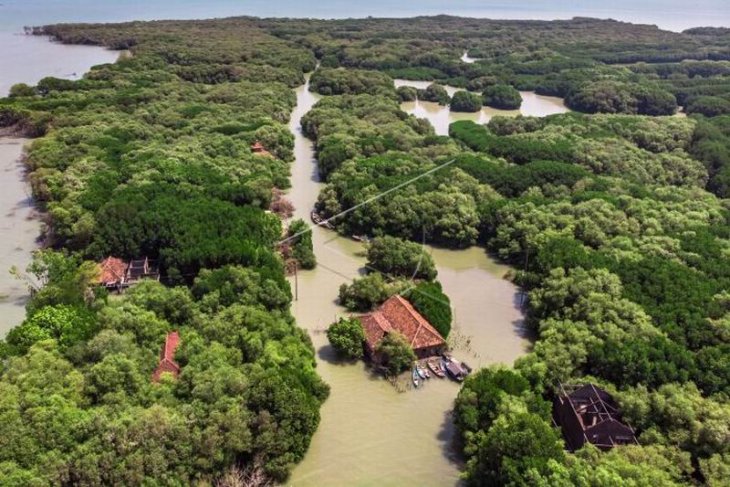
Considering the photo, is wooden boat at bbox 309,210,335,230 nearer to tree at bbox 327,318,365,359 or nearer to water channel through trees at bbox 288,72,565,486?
water channel through trees at bbox 288,72,565,486

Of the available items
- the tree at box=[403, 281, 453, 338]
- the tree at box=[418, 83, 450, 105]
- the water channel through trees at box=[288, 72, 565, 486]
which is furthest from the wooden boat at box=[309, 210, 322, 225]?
the tree at box=[418, 83, 450, 105]

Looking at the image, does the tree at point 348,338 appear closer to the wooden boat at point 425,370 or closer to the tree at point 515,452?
the wooden boat at point 425,370

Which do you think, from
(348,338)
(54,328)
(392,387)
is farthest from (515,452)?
(54,328)

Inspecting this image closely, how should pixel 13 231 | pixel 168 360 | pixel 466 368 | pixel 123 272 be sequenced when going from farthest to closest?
pixel 13 231 < pixel 123 272 < pixel 466 368 < pixel 168 360

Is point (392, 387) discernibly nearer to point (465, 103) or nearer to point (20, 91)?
point (465, 103)

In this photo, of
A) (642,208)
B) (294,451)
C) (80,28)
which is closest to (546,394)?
(294,451)
